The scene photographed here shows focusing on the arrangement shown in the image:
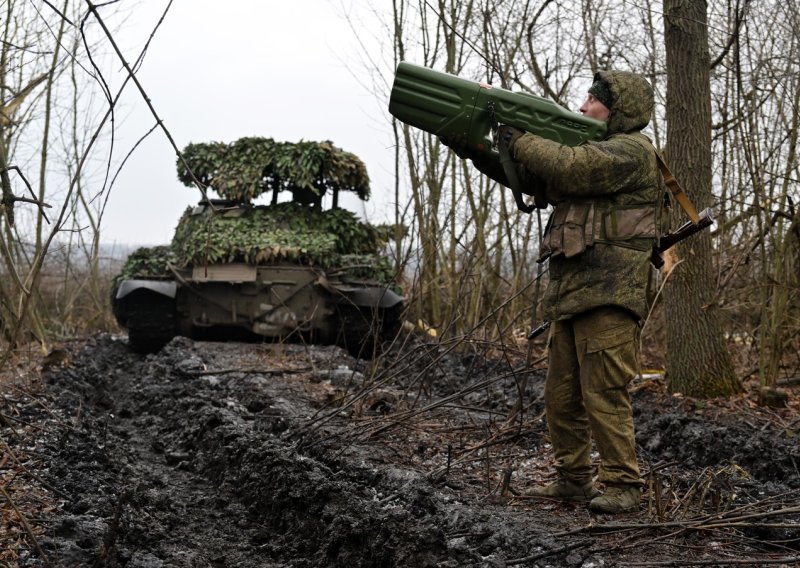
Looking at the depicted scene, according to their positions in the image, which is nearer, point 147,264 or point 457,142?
point 457,142

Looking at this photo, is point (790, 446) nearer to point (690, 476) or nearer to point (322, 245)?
point (690, 476)

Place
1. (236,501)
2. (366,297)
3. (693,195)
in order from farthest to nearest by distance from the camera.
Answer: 1. (366,297)
2. (693,195)
3. (236,501)

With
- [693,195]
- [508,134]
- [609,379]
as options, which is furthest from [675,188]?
[693,195]

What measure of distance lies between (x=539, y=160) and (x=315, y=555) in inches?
75.8

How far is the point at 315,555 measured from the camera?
390 centimetres

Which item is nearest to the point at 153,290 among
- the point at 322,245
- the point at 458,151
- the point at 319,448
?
the point at 322,245

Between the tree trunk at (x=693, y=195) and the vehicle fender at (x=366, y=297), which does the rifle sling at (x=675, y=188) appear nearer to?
the tree trunk at (x=693, y=195)

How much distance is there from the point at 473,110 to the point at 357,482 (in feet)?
6.34

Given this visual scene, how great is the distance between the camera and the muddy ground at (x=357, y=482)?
348 centimetres

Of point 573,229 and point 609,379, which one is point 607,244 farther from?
point 609,379

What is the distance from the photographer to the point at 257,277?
1123cm

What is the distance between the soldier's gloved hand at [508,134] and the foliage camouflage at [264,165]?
828cm

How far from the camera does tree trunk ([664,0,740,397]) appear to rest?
7.30m

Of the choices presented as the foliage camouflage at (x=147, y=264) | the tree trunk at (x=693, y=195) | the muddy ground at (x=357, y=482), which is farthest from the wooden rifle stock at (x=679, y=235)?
the foliage camouflage at (x=147, y=264)
